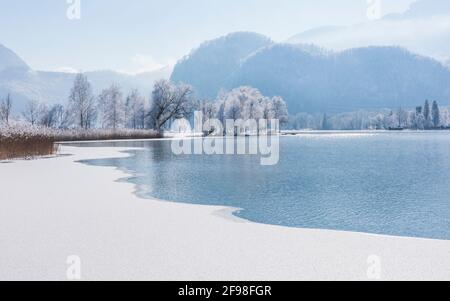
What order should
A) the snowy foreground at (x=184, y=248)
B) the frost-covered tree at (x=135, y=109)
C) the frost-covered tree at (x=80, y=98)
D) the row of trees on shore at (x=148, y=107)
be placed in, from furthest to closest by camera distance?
the frost-covered tree at (x=135, y=109) < the row of trees on shore at (x=148, y=107) < the frost-covered tree at (x=80, y=98) < the snowy foreground at (x=184, y=248)

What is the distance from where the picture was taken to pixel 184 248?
610cm

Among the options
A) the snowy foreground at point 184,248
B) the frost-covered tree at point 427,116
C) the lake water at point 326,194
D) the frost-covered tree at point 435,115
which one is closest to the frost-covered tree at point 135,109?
the lake water at point 326,194

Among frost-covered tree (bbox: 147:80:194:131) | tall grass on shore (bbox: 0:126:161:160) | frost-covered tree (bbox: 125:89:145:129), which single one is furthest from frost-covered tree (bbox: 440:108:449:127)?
tall grass on shore (bbox: 0:126:161:160)

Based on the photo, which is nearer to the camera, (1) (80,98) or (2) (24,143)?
(2) (24,143)

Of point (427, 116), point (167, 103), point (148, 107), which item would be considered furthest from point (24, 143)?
point (427, 116)

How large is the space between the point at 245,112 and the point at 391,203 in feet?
264

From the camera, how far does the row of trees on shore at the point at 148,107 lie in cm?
6919

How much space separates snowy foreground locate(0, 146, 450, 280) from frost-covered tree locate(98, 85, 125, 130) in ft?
237

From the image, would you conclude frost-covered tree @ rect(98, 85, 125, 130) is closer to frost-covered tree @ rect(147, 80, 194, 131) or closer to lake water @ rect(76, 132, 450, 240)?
frost-covered tree @ rect(147, 80, 194, 131)

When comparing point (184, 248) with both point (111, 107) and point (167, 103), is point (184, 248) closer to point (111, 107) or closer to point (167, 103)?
point (167, 103)

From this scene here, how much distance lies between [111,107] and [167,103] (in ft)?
42.1

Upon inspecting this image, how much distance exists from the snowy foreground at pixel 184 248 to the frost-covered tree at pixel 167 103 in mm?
65778

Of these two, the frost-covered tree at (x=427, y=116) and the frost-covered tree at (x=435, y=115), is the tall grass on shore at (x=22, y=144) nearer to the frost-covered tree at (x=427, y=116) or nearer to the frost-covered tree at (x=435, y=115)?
the frost-covered tree at (x=427, y=116)

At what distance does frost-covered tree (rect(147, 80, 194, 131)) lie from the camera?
74.4 metres
